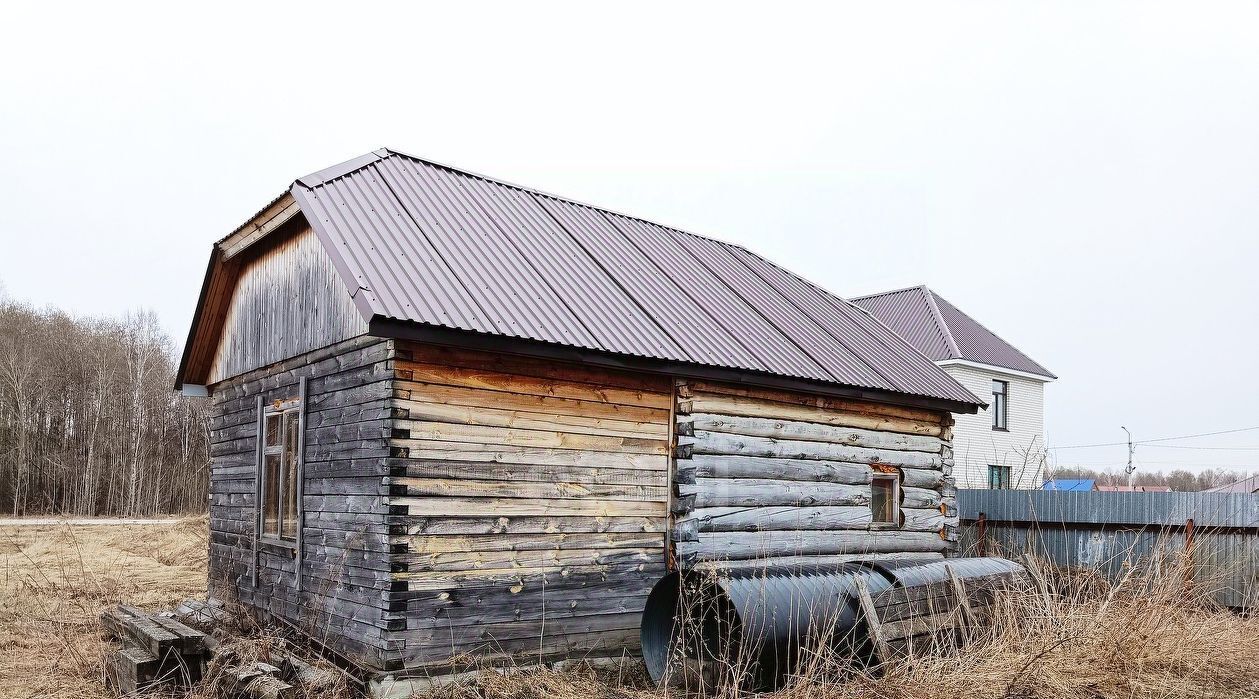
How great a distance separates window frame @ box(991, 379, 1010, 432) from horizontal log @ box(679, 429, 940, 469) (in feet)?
67.2

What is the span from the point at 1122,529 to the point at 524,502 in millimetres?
9821

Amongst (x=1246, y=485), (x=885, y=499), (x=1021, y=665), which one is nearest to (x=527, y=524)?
(x=1021, y=665)

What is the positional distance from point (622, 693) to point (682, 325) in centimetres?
440

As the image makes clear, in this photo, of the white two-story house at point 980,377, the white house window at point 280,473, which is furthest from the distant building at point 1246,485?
the white house window at point 280,473

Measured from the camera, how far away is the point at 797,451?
36.0 feet

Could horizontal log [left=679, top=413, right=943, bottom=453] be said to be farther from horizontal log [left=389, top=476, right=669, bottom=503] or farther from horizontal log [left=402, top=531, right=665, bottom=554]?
horizontal log [left=402, top=531, right=665, bottom=554]

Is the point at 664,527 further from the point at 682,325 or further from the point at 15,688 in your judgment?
the point at 15,688

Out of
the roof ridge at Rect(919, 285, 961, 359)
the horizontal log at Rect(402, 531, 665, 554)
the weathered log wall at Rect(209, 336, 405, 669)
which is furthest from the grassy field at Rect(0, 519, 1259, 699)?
the roof ridge at Rect(919, 285, 961, 359)

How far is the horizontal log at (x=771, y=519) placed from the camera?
9703 millimetres

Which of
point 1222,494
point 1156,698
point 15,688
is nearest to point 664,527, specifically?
point 1156,698

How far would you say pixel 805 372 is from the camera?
10805mm

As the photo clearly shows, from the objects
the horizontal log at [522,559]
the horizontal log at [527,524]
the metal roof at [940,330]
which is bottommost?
the horizontal log at [522,559]

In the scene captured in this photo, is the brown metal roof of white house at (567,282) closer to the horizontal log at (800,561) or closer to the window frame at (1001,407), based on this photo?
the horizontal log at (800,561)

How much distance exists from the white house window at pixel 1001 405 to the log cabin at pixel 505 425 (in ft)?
66.0
